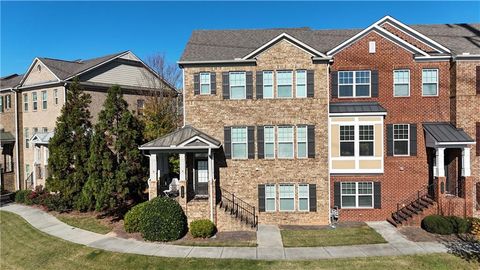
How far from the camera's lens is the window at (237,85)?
18.5m

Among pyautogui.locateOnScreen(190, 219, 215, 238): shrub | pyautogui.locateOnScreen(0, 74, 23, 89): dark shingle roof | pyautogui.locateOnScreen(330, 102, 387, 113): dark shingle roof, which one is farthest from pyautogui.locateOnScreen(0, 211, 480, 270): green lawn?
pyautogui.locateOnScreen(0, 74, 23, 89): dark shingle roof

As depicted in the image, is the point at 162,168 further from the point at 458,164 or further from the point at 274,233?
the point at 458,164

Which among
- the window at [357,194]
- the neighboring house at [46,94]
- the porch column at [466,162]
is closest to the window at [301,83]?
the window at [357,194]

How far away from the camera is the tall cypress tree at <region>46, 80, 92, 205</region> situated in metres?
18.7

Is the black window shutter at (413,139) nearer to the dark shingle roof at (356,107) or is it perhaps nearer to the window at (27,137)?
the dark shingle roof at (356,107)

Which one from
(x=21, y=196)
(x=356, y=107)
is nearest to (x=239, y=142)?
(x=356, y=107)

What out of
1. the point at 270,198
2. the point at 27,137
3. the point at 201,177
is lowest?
the point at 270,198

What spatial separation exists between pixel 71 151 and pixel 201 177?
7844mm

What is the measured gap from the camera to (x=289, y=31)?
2225cm

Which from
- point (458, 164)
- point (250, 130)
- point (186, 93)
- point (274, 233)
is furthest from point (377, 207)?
point (186, 93)

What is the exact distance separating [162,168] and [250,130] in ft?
21.3

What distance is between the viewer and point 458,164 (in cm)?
1795

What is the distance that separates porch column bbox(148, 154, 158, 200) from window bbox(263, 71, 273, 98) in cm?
708

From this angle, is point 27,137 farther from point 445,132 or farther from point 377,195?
point 445,132
